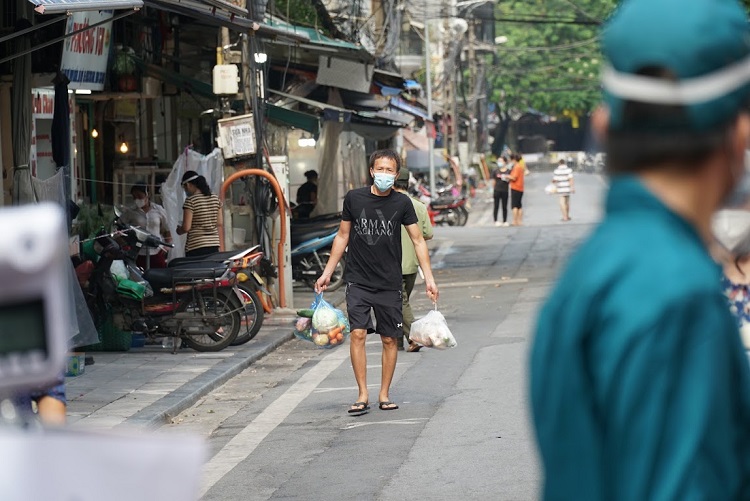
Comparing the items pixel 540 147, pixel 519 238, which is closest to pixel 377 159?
pixel 519 238

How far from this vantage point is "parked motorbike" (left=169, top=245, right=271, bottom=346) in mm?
13633

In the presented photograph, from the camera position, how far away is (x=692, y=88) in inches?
80.4

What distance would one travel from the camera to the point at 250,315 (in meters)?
13.8

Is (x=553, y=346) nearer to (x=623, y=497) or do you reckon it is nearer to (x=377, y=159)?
(x=623, y=497)

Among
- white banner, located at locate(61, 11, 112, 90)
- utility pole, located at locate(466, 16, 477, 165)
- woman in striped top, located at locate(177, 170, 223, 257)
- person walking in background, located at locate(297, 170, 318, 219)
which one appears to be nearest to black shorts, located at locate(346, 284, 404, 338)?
white banner, located at locate(61, 11, 112, 90)

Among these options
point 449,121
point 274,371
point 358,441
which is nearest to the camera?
point 358,441

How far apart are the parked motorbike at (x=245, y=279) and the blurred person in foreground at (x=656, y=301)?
37.9 ft

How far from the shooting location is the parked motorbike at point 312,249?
1859 centimetres

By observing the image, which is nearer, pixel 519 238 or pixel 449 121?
pixel 519 238

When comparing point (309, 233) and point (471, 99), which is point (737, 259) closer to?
point (309, 233)

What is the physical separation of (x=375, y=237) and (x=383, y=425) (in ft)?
4.71

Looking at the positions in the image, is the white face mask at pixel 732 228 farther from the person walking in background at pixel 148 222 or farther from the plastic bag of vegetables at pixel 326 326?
the person walking in background at pixel 148 222

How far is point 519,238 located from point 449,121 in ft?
92.9

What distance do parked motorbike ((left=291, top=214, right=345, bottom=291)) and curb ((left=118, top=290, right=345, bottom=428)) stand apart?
3.77 metres
